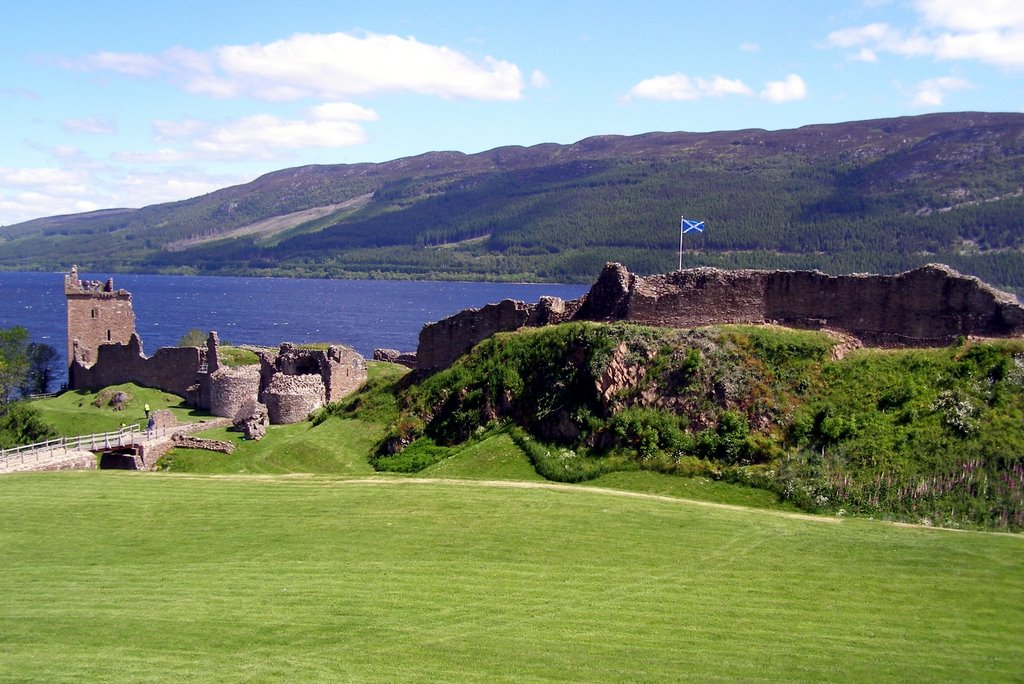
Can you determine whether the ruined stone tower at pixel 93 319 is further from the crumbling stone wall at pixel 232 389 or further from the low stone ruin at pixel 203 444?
the low stone ruin at pixel 203 444

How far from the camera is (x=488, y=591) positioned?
1886cm

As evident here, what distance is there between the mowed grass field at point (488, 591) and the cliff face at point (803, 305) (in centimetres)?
904

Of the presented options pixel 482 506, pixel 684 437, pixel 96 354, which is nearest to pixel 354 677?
pixel 482 506

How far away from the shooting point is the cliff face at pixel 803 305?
29.1 m

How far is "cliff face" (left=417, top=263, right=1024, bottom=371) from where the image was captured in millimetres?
29109

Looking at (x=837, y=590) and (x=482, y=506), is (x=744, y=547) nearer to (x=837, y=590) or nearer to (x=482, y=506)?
(x=837, y=590)

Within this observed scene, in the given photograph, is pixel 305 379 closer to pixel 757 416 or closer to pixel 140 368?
pixel 140 368

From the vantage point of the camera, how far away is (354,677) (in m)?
15.7

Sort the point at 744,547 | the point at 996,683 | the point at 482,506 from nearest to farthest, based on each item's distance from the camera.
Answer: the point at 996,683 < the point at 744,547 < the point at 482,506

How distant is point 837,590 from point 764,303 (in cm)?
1452

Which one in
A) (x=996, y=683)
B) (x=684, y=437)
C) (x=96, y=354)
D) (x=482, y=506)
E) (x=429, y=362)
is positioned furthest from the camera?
(x=96, y=354)

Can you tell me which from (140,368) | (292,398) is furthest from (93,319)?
(292,398)

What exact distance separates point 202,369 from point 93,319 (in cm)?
1362

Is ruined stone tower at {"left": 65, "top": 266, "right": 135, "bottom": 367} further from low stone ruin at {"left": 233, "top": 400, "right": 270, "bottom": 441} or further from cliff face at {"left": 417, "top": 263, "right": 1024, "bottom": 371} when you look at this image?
cliff face at {"left": 417, "top": 263, "right": 1024, "bottom": 371}
